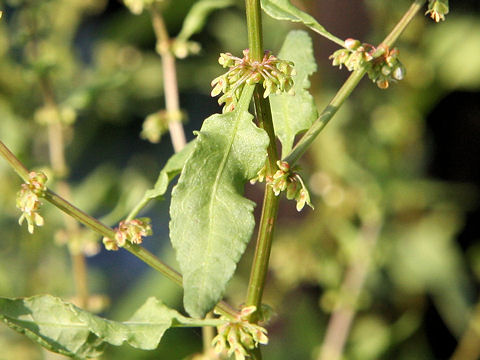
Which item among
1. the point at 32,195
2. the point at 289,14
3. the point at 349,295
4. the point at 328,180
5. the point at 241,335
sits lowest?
the point at 241,335

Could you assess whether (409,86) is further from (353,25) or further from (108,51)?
(108,51)

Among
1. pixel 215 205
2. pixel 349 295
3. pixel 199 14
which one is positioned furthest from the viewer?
pixel 349 295

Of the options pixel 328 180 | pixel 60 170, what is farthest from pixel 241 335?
pixel 328 180

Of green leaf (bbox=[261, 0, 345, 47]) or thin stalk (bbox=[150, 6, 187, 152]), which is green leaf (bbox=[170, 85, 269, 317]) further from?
thin stalk (bbox=[150, 6, 187, 152])

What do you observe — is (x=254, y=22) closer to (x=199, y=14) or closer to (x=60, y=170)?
(x=199, y=14)

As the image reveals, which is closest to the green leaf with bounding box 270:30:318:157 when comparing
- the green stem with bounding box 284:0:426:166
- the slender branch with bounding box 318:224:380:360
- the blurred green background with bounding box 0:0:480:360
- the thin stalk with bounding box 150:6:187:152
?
the green stem with bounding box 284:0:426:166

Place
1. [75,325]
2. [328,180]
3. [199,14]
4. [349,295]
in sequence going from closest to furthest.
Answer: [75,325], [199,14], [349,295], [328,180]

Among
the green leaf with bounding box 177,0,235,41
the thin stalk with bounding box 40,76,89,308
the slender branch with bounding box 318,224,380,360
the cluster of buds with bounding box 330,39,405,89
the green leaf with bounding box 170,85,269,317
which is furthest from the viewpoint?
the slender branch with bounding box 318,224,380,360

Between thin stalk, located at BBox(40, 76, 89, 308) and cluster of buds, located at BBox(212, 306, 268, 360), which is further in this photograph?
thin stalk, located at BBox(40, 76, 89, 308)
